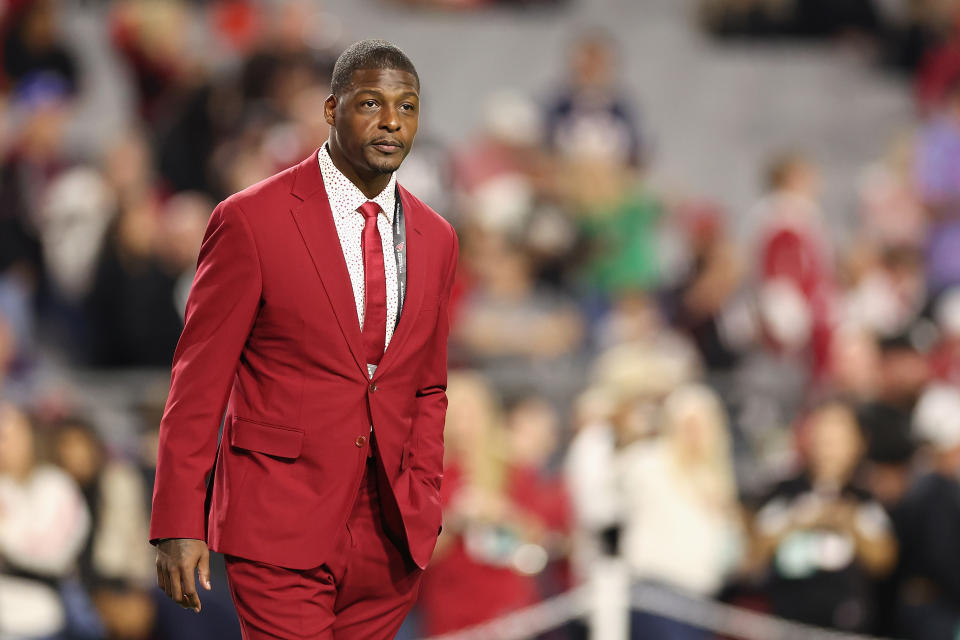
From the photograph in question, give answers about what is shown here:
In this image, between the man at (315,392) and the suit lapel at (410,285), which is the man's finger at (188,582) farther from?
the suit lapel at (410,285)

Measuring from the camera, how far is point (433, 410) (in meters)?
3.28

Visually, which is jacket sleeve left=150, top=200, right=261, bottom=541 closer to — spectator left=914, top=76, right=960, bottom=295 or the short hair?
the short hair

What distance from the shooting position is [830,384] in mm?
8547

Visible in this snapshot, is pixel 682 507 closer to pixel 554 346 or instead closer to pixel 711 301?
pixel 554 346

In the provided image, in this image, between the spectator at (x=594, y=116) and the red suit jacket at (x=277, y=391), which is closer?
the red suit jacket at (x=277, y=391)

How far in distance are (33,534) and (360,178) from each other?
349cm

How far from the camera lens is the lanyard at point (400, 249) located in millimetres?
3168

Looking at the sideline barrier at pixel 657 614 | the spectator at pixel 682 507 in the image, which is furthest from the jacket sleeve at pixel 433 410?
the spectator at pixel 682 507

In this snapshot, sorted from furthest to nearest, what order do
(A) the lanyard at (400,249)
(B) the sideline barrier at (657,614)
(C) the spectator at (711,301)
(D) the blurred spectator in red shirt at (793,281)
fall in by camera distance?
(D) the blurred spectator in red shirt at (793,281)
(C) the spectator at (711,301)
(B) the sideline barrier at (657,614)
(A) the lanyard at (400,249)

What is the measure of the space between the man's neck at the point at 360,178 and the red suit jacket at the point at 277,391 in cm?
5

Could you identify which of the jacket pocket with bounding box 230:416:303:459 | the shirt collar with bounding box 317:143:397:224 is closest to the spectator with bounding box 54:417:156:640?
the jacket pocket with bounding box 230:416:303:459

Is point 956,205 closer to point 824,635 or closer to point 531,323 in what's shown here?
point 531,323

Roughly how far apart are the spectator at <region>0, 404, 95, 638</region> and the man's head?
3458mm

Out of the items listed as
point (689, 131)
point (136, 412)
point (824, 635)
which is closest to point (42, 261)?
point (136, 412)
